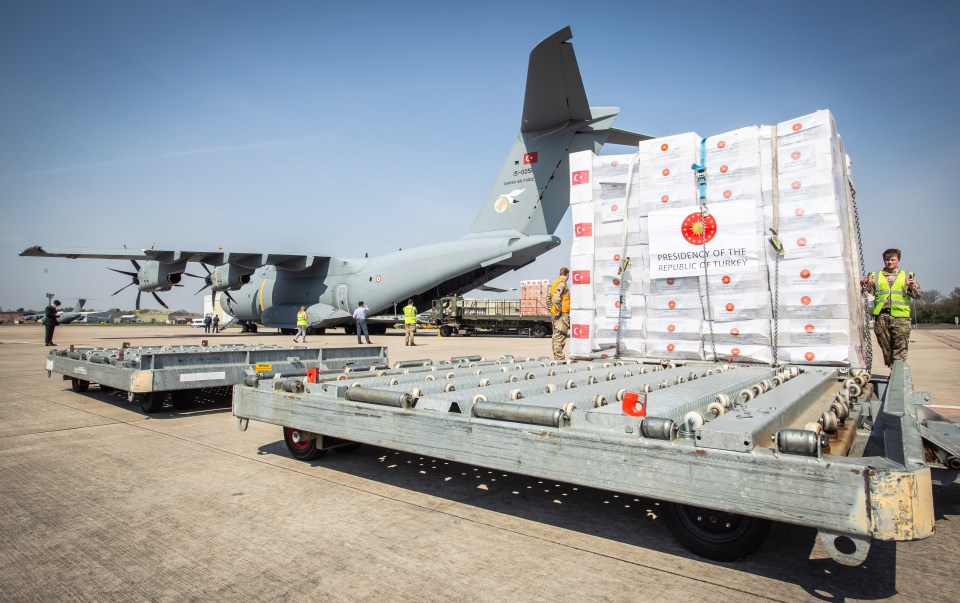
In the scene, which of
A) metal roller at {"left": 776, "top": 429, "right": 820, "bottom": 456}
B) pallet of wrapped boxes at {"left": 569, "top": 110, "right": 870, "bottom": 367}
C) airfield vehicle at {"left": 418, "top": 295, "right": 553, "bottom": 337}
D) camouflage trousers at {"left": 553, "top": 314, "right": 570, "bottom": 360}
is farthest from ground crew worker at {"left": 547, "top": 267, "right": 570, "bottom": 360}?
airfield vehicle at {"left": 418, "top": 295, "right": 553, "bottom": 337}

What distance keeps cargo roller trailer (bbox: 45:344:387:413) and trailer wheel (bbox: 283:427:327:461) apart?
1.20 metres

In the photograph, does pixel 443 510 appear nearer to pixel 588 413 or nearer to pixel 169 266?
pixel 588 413

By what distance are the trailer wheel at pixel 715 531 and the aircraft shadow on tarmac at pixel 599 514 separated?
7 cm

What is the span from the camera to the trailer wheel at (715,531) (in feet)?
7.63

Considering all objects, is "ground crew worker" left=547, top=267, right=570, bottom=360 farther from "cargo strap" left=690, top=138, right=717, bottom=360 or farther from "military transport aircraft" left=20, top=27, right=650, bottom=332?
"military transport aircraft" left=20, top=27, right=650, bottom=332

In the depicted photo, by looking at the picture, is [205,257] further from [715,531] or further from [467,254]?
[715,531]

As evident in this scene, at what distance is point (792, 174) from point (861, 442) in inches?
116

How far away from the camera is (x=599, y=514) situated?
3066 mm

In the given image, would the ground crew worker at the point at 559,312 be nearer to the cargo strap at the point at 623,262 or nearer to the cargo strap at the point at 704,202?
the cargo strap at the point at 623,262

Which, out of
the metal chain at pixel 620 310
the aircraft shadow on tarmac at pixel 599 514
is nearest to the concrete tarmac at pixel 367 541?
the aircraft shadow on tarmac at pixel 599 514

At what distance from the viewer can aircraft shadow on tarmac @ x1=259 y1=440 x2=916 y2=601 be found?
2.29 meters

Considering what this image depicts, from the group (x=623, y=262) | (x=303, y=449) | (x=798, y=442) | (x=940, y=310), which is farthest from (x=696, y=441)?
(x=940, y=310)

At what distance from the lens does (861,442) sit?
2643mm

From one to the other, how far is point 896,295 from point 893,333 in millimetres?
437
